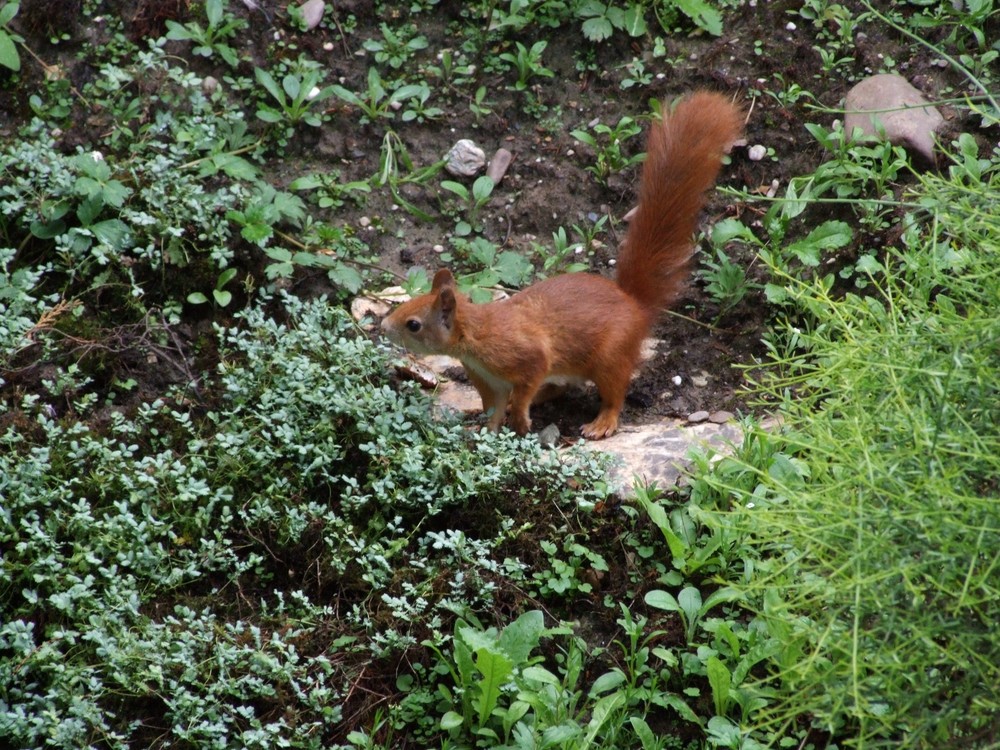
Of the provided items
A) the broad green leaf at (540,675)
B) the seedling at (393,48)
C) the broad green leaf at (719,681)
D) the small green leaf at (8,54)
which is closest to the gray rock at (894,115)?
the seedling at (393,48)

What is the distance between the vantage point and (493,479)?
10.8 ft

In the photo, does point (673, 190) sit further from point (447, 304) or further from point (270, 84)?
point (270, 84)

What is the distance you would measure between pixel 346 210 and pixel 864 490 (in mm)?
3014

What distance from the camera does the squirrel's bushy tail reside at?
3764 mm

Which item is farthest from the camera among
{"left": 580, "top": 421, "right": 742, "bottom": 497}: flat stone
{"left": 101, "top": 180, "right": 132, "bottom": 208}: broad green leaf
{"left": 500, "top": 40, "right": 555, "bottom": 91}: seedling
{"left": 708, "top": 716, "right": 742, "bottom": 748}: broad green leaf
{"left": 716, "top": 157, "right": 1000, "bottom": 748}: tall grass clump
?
{"left": 500, "top": 40, "right": 555, "bottom": 91}: seedling

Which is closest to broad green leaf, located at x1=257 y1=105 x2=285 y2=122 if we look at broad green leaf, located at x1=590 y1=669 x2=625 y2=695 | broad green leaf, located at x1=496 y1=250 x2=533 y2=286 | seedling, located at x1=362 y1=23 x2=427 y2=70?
seedling, located at x1=362 y1=23 x2=427 y2=70

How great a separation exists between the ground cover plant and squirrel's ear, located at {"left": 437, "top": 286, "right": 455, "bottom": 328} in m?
0.29

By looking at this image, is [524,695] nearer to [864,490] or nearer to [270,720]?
[270,720]

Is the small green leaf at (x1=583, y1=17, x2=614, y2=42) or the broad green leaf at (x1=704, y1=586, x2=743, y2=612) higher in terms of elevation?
the small green leaf at (x1=583, y1=17, x2=614, y2=42)

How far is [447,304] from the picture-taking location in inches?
144

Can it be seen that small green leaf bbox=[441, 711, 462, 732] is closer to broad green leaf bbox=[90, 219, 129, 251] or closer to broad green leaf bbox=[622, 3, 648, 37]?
broad green leaf bbox=[90, 219, 129, 251]

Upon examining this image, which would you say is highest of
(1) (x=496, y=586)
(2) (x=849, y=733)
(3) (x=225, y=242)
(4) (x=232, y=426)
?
(3) (x=225, y=242)

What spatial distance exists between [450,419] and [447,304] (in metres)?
0.40

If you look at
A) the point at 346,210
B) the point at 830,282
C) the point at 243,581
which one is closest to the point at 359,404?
the point at 243,581
